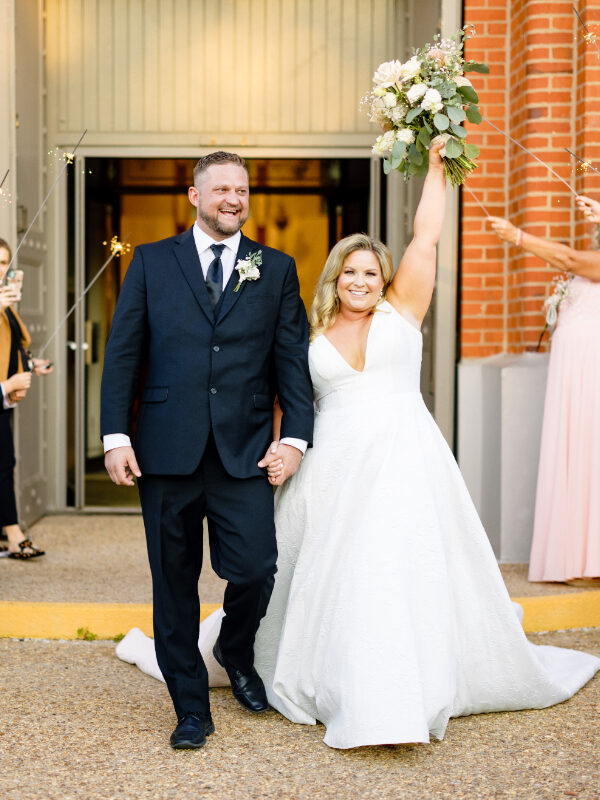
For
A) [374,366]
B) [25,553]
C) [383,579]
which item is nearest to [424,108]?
[374,366]

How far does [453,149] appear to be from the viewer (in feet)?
12.8

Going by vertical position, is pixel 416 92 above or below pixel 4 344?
above

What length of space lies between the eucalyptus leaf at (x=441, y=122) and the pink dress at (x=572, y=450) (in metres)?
2.21

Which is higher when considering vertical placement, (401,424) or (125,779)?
(401,424)

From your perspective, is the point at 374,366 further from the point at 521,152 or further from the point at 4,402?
the point at 521,152

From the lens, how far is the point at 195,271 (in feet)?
12.1

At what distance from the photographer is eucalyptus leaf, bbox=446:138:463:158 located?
389 centimetres

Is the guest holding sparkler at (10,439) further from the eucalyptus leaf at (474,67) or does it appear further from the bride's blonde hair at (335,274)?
the eucalyptus leaf at (474,67)

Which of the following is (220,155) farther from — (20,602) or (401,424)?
(20,602)

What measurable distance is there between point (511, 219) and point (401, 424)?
10.4ft

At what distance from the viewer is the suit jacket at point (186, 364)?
11.9 ft

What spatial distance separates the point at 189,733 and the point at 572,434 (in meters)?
3.00

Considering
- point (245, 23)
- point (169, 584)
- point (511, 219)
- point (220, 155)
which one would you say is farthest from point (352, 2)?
point (169, 584)

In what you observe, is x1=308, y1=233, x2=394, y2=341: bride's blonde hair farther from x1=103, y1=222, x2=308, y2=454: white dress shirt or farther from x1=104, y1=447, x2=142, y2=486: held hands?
x1=104, y1=447, x2=142, y2=486: held hands
